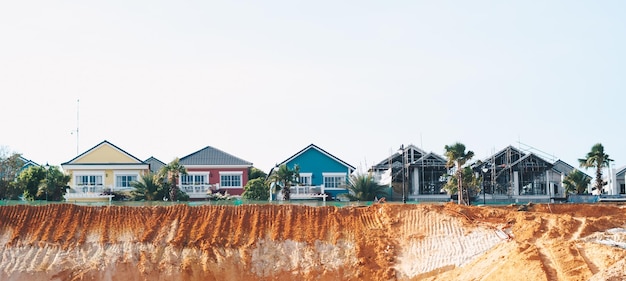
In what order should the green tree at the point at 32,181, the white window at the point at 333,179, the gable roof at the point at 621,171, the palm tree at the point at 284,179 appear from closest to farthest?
the green tree at the point at 32,181 < the palm tree at the point at 284,179 < the white window at the point at 333,179 < the gable roof at the point at 621,171

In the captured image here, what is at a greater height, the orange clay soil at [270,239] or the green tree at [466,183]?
the green tree at [466,183]

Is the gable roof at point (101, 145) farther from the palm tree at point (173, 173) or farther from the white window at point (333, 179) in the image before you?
the white window at point (333, 179)

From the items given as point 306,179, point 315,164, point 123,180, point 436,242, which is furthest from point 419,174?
point 436,242

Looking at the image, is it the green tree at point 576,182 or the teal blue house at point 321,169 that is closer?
A: the teal blue house at point 321,169

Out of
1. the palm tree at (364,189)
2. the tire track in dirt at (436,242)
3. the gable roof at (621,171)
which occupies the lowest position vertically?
the tire track in dirt at (436,242)

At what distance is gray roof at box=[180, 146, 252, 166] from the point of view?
6300 cm

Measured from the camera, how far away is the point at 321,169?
209 feet

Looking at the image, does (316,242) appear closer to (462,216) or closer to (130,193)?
(462,216)

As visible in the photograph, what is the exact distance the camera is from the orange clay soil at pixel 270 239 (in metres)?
34.7

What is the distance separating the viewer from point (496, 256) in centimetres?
3194

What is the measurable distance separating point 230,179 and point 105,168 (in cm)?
1020

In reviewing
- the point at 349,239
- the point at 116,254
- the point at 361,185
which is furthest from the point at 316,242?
the point at 361,185

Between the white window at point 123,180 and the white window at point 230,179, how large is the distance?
23.6ft

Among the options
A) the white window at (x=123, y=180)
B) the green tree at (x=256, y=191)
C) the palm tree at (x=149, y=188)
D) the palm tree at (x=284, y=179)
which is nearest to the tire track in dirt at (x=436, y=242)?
the palm tree at (x=284, y=179)
